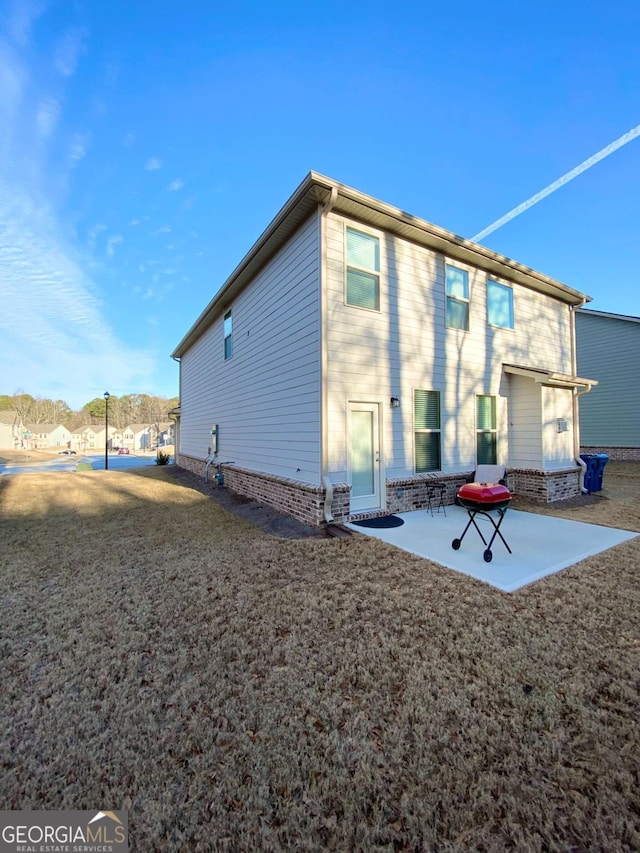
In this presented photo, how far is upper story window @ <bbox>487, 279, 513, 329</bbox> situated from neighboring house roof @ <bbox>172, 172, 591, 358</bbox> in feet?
1.00

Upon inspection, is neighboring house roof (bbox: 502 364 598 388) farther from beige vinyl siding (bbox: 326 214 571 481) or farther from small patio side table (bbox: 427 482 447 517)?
small patio side table (bbox: 427 482 447 517)

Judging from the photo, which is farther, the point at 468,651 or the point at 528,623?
the point at 528,623

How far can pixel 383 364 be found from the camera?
6.54 metres

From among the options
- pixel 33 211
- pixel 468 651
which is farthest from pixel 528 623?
→ pixel 33 211

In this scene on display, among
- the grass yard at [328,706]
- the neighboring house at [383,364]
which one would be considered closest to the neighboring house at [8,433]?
the neighboring house at [383,364]

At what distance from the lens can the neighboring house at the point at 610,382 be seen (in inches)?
559

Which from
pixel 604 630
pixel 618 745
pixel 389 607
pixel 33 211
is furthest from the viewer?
pixel 33 211

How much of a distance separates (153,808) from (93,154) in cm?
1426

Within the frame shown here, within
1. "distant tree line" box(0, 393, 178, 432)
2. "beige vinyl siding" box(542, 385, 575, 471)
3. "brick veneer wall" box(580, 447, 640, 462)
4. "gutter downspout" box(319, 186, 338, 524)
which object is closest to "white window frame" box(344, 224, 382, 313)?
"gutter downspout" box(319, 186, 338, 524)

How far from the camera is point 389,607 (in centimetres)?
322

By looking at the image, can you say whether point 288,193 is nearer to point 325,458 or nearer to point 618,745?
point 325,458

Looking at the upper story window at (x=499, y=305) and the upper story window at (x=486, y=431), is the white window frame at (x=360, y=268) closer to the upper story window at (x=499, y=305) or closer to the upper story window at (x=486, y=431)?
the upper story window at (x=499, y=305)

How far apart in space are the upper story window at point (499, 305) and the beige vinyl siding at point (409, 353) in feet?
0.57

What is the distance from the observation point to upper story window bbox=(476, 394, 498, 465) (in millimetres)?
7949
